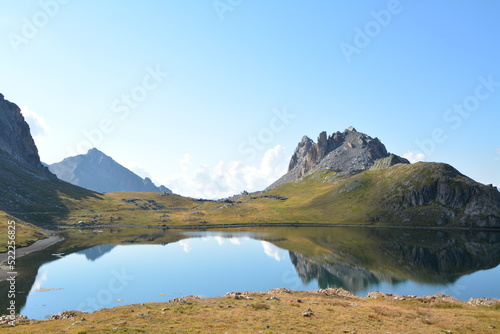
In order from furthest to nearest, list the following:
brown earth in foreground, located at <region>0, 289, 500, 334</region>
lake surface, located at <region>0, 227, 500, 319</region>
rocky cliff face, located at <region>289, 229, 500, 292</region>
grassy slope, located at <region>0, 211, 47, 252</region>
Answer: grassy slope, located at <region>0, 211, 47, 252</region> → rocky cliff face, located at <region>289, 229, 500, 292</region> → lake surface, located at <region>0, 227, 500, 319</region> → brown earth in foreground, located at <region>0, 289, 500, 334</region>

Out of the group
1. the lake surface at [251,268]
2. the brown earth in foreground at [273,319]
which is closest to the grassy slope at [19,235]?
the lake surface at [251,268]

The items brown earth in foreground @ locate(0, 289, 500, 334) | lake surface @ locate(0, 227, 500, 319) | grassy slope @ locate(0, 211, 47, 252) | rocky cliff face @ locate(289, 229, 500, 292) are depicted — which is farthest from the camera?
grassy slope @ locate(0, 211, 47, 252)

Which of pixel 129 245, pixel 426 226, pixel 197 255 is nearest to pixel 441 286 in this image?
pixel 197 255

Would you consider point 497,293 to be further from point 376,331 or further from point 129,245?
point 129,245

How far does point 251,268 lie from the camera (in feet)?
324

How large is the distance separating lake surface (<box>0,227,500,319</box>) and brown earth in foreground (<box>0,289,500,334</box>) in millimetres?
19569

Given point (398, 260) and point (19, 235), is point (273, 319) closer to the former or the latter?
point (398, 260)

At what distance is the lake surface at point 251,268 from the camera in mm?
70812

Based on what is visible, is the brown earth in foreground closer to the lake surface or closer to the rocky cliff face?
the lake surface

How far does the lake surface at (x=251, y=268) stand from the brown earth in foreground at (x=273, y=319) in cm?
1957

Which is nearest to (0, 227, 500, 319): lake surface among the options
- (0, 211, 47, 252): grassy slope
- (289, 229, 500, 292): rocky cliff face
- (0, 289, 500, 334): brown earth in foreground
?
(289, 229, 500, 292): rocky cliff face

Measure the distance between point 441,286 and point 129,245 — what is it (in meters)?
121

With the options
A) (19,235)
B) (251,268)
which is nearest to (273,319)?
(251,268)

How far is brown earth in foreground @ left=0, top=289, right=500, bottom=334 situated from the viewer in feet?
108
